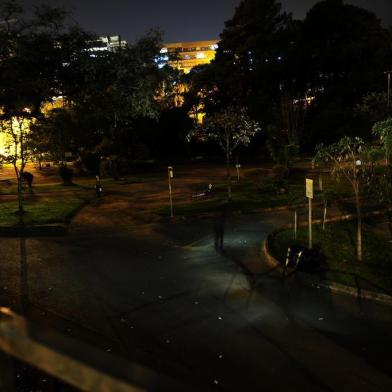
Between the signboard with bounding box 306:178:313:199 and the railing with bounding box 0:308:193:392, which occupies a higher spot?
the railing with bounding box 0:308:193:392

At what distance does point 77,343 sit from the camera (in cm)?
159

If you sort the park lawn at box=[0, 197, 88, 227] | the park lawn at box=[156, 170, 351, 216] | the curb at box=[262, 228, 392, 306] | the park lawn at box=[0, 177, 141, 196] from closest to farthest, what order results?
the curb at box=[262, 228, 392, 306] < the park lawn at box=[0, 197, 88, 227] < the park lawn at box=[156, 170, 351, 216] < the park lawn at box=[0, 177, 141, 196]

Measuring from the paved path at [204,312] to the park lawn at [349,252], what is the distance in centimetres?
91

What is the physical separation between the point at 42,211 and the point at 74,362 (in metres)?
21.0

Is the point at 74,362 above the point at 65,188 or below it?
above

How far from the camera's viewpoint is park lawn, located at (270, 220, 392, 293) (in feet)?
38.2

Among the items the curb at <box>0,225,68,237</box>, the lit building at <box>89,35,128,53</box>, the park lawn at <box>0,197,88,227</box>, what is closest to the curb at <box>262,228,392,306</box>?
the lit building at <box>89,35,128,53</box>

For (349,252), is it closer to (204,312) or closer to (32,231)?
(204,312)

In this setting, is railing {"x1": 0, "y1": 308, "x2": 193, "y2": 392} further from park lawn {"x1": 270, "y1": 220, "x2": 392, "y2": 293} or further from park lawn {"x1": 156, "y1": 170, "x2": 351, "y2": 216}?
park lawn {"x1": 156, "y1": 170, "x2": 351, "y2": 216}

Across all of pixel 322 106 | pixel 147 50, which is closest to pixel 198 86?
pixel 322 106

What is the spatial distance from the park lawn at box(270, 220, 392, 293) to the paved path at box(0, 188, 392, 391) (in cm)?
91

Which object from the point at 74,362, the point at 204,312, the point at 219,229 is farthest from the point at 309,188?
the point at 74,362

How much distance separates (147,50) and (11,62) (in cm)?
340

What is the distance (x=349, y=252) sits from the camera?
14.4m
